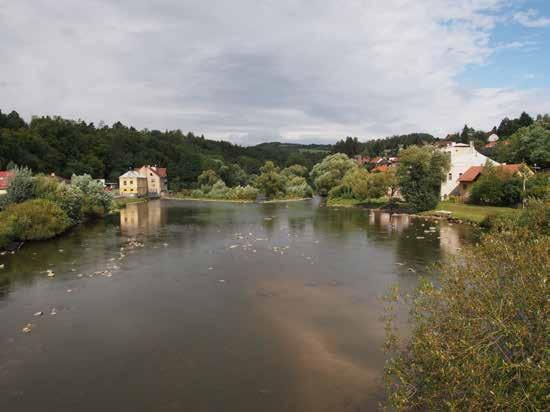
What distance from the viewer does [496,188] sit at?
4988cm

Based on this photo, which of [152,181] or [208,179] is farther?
[152,181]

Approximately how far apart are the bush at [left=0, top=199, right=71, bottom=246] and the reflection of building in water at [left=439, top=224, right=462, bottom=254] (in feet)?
116

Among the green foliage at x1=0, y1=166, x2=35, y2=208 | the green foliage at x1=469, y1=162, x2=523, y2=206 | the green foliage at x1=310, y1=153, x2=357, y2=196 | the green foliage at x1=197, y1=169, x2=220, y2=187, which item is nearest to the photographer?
the green foliage at x1=0, y1=166, x2=35, y2=208

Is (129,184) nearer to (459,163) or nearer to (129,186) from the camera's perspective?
(129,186)

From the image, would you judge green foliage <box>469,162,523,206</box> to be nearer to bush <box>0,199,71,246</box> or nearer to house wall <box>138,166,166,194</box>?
bush <box>0,199,71,246</box>

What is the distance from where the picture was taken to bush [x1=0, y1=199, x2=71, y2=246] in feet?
111

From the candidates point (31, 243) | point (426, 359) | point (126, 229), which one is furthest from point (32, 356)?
point (126, 229)

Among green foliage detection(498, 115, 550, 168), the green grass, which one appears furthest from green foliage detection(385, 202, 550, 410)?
green foliage detection(498, 115, 550, 168)

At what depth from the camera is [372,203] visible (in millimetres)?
69750

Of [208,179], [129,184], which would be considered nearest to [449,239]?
[208,179]

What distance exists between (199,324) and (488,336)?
1215 cm

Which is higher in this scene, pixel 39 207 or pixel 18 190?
pixel 18 190

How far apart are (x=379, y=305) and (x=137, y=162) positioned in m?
114

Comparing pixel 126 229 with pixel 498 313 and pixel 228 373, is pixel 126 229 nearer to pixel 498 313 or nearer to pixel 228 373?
pixel 228 373
